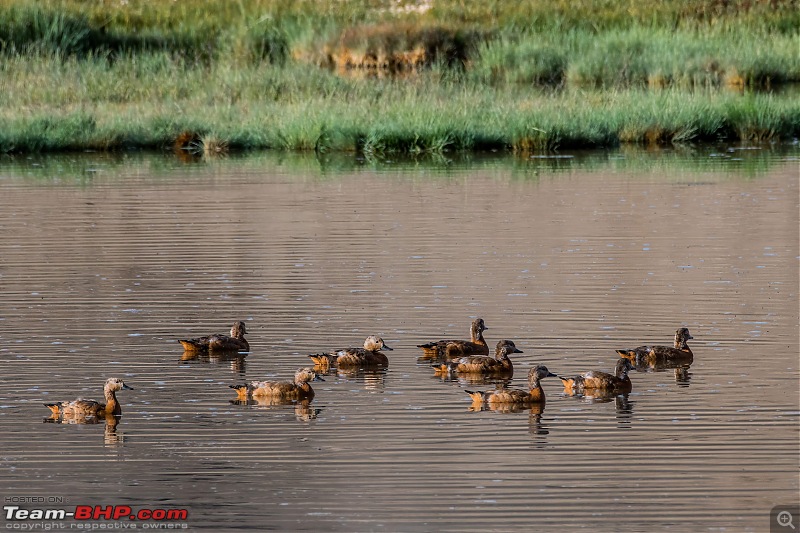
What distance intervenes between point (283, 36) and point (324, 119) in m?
10.7

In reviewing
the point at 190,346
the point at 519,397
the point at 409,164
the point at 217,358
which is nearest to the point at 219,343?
the point at 217,358

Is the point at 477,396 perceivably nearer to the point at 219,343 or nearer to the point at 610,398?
the point at 610,398

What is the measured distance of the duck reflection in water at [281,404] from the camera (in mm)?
11984

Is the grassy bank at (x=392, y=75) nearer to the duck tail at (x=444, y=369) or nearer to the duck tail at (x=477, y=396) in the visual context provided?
the duck tail at (x=444, y=369)

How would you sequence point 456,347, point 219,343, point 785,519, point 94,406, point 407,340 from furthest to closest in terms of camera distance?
point 407,340 < point 219,343 < point 456,347 < point 94,406 < point 785,519

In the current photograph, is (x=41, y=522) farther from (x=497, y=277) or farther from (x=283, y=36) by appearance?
(x=283, y=36)

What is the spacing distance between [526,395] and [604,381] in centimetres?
61

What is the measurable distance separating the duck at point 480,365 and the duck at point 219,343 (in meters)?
1.89

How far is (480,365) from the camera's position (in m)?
13.1

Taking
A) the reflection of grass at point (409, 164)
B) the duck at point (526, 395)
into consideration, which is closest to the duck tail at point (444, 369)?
the duck at point (526, 395)

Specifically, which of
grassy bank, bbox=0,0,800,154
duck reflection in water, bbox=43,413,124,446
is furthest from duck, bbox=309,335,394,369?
grassy bank, bbox=0,0,800,154

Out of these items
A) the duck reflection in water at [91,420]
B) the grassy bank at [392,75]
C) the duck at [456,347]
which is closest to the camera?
the duck reflection in water at [91,420]

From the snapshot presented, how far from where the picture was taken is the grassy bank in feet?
109

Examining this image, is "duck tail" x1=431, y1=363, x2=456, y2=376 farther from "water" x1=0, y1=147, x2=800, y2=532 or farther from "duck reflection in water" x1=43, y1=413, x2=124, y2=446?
"duck reflection in water" x1=43, y1=413, x2=124, y2=446
